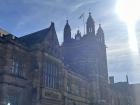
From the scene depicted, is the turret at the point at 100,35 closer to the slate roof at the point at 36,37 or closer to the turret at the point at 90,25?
the turret at the point at 90,25

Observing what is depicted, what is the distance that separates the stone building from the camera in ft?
93.3

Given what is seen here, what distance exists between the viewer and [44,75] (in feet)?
107

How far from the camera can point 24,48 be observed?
31.4 m

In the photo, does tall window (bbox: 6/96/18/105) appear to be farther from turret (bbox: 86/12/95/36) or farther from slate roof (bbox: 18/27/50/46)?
turret (bbox: 86/12/95/36)

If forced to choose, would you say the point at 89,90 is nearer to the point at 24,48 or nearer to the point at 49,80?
the point at 49,80

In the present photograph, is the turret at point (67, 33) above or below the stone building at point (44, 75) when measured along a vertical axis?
above

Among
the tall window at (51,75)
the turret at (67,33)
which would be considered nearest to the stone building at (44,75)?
the tall window at (51,75)

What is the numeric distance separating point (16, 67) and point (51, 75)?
6.29m

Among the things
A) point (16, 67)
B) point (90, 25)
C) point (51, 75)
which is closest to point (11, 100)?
point (16, 67)

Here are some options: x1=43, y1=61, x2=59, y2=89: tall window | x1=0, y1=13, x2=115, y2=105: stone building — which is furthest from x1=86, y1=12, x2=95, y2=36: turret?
x1=43, y1=61, x2=59, y2=89: tall window

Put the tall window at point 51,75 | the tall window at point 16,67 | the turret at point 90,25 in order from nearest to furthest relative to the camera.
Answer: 1. the tall window at point 16,67
2. the tall window at point 51,75
3. the turret at point 90,25

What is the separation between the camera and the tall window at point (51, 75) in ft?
109

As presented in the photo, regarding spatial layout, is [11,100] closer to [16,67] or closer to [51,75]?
[16,67]

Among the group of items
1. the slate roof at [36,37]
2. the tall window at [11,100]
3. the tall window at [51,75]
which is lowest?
the tall window at [11,100]
